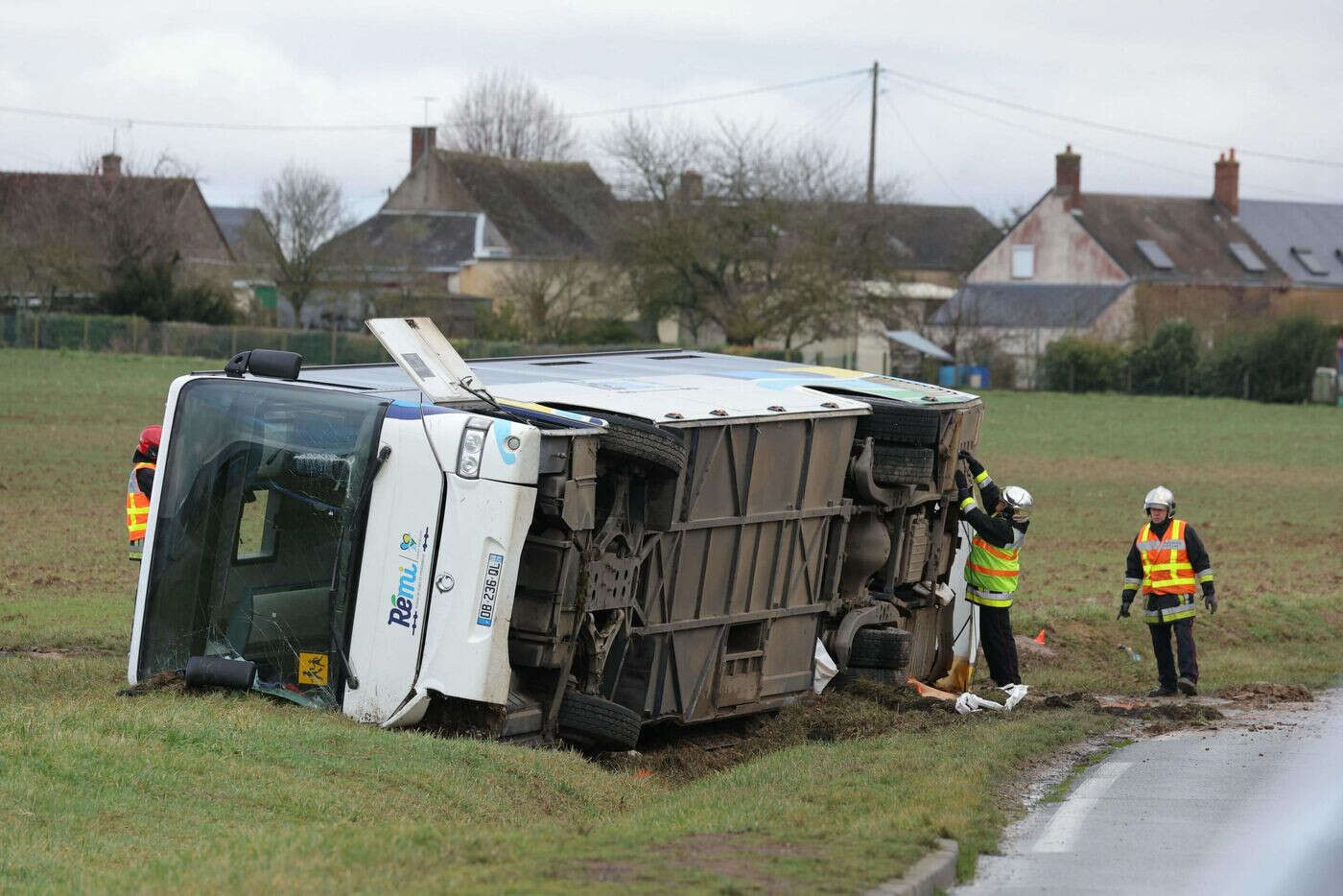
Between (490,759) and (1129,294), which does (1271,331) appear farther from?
(490,759)

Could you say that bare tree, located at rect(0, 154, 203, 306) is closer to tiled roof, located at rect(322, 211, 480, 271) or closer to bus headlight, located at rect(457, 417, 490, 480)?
tiled roof, located at rect(322, 211, 480, 271)

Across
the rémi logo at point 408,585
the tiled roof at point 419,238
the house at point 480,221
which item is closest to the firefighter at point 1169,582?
the rémi logo at point 408,585

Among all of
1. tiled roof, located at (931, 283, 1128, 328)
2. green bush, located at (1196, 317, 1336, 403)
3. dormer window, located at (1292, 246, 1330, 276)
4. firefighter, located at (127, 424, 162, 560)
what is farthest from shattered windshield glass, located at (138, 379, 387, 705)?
dormer window, located at (1292, 246, 1330, 276)

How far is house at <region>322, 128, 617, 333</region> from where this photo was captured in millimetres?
64750

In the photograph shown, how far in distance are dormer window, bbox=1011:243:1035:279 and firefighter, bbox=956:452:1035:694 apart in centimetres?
6401

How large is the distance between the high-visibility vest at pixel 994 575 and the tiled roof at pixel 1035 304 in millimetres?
55428

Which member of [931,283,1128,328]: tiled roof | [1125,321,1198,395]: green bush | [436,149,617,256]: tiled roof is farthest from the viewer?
[436,149,617,256]: tiled roof

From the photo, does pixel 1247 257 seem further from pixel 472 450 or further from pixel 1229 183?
pixel 472 450

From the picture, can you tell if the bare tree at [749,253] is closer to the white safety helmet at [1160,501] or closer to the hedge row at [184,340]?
the hedge row at [184,340]

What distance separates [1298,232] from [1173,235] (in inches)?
331

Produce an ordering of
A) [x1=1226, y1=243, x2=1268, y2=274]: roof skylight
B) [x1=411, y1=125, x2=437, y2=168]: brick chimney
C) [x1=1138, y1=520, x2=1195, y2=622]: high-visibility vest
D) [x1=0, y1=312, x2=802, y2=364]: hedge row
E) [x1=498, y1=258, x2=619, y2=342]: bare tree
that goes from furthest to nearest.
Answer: [x1=411, y1=125, x2=437, y2=168]: brick chimney → [x1=1226, y1=243, x2=1268, y2=274]: roof skylight → [x1=498, y1=258, x2=619, y2=342]: bare tree → [x1=0, y1=312, x2=802, y2=364]: hedge row → [x1=1138, y1=520, x2=1195, y2=622]: high-visibility vest

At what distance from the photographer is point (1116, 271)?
73.1 m

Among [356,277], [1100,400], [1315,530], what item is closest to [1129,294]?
[1100,400]

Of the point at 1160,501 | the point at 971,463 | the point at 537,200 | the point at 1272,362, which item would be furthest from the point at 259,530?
the point at 537,200
